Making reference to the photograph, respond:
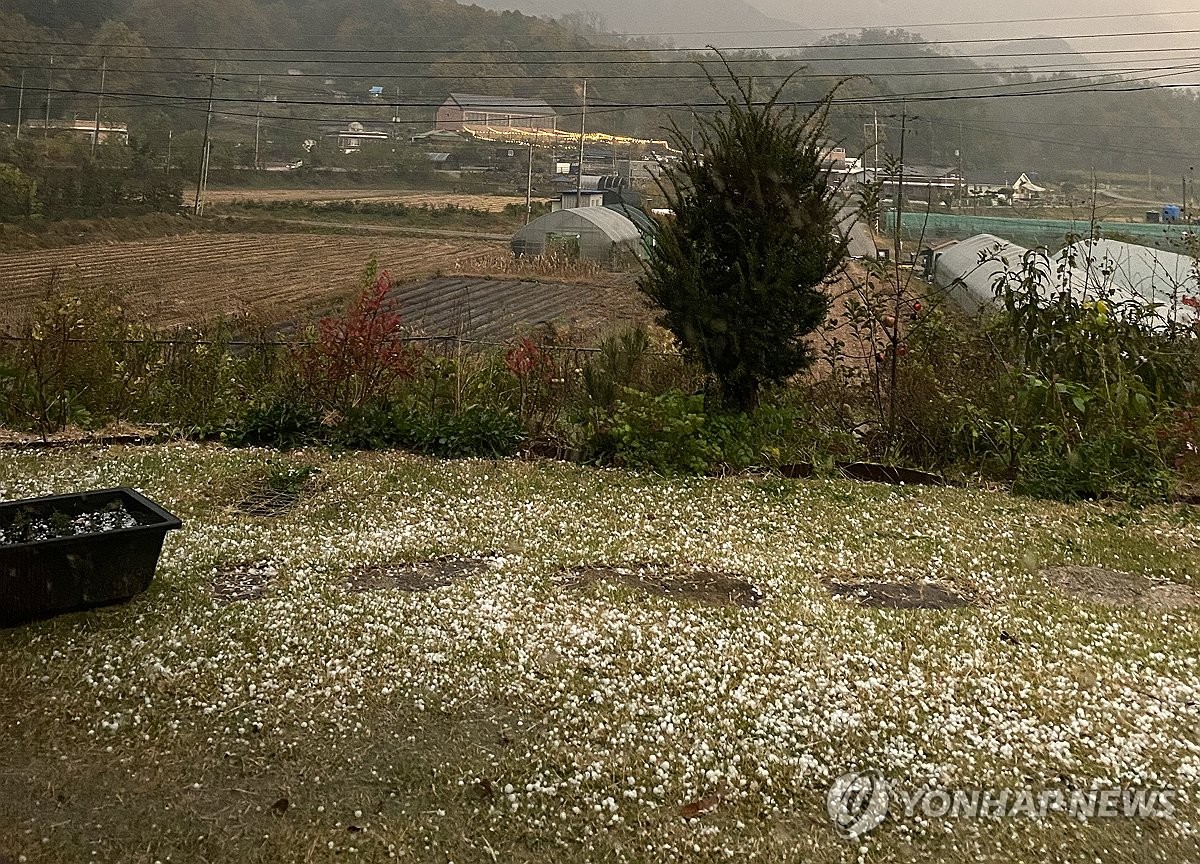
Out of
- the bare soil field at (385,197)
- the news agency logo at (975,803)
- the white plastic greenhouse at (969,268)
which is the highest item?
the bare soil field at (385,197)

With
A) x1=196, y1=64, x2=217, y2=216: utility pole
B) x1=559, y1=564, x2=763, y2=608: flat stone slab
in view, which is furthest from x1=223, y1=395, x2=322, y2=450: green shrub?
x1=196, y1=64, x2=217, y2=216: utility pole

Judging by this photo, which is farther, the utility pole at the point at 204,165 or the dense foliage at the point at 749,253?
the utility pole at the point at 204,165

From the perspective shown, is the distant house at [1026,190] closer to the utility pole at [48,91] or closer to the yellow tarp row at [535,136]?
the yellow tarp row at [535,136]

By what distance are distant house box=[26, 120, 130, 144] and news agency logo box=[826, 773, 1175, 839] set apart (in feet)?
79.6

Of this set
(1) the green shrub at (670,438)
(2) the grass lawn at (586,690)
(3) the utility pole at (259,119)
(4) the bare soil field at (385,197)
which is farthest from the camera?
(3) the utility pole at (259,119)

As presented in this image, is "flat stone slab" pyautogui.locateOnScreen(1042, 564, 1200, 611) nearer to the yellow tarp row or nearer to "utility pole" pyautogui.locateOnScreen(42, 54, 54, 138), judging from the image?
"utility pole" pyautogui.locateOnScreen(42, 54, 54, 138)

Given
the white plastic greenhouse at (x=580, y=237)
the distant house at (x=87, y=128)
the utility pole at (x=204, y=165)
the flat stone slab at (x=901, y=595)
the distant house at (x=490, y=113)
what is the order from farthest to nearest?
the distant house at (x=490, y=113)
the utility pole at (x=204, y=165)
the white plastic greenhouse at (x=580, y=237)
the distant house at (x=87, y=128)
the flat stone slab at (x=901, y=595)

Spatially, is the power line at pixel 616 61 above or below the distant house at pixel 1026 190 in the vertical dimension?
above

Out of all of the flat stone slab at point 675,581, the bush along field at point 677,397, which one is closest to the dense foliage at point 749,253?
the bush along field at point 677,397

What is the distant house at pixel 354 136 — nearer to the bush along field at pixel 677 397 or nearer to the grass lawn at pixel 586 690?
the bush along field at pixel 677 397

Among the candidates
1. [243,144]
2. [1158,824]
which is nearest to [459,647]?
[1158,824]

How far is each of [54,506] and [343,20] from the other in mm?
47301

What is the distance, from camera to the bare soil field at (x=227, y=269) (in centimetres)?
1550

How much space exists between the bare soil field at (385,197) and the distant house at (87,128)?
4816 millimetres
